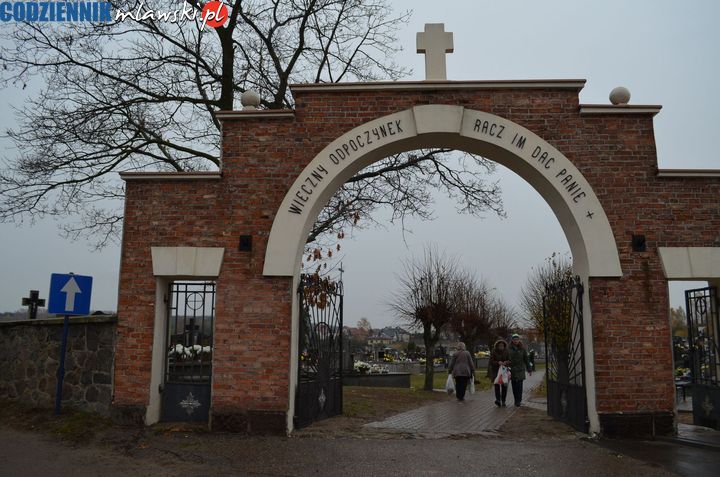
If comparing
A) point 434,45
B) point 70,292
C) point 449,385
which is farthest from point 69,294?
point 449,385

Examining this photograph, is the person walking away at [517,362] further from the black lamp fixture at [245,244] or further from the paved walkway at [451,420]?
the black lamp fixture at [245,244]

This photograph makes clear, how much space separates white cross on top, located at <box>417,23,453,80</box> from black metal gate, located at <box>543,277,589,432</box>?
157 inches

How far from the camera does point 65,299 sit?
29.2 ft

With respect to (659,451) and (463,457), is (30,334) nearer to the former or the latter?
(463,457)

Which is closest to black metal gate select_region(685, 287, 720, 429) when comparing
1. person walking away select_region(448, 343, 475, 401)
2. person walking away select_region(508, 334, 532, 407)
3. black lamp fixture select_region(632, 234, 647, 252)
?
black lamp fixture select_region(632, 234, 647, 252)

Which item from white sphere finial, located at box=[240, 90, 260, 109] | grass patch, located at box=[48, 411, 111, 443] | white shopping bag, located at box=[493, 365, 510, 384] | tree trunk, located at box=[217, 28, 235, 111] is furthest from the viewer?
tree trunk, located at box=[217, 28, 235, 111]

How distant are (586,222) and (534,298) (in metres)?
25.5

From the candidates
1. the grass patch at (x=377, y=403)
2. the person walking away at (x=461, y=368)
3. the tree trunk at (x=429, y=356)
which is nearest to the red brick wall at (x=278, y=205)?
the grass patch at (x=377, y=403)

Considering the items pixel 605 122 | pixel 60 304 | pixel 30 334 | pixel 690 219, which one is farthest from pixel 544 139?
pixel 30 334

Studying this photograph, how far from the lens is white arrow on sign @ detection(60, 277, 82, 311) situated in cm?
893

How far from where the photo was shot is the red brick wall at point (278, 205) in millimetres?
8383

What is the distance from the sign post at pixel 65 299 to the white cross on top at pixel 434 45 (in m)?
6.27

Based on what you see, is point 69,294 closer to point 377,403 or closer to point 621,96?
point 377,403

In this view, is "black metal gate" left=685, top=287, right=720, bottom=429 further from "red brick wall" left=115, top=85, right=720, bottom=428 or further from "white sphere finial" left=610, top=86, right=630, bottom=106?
"white sphere finial" left=610, top=86, right=630, bottom=106
